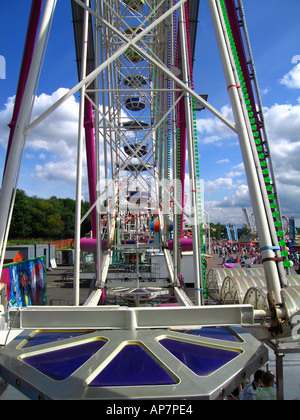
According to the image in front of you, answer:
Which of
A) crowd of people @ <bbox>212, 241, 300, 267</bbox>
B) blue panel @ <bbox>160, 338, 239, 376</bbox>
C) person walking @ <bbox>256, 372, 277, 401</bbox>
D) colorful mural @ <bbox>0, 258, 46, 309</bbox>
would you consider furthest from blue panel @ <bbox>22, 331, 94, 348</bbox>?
crowd of people @ <bbox>212, 241, 300, 267</bbox>

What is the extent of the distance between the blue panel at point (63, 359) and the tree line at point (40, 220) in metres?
60.4

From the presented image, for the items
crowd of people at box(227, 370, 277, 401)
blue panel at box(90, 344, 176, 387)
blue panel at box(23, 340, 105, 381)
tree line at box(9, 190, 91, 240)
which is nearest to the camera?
blue panel at box(90, 344, 176, 387)

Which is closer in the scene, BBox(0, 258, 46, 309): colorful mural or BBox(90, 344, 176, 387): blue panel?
BBox(90, 344, 176, 387): blue panel

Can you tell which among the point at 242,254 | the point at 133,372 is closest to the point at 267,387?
the point at 133,372

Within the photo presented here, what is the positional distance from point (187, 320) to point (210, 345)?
0.30 meters

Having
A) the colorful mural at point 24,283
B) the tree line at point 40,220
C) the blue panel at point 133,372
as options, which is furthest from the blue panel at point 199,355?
the tree line at point 40,220

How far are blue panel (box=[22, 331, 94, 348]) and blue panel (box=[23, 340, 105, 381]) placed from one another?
7.5 inches

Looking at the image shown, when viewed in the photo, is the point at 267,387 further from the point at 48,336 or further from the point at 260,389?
the point at 48,336

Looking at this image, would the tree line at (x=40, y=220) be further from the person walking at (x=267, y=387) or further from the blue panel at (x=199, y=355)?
the blue panel at (x=199, y=355)

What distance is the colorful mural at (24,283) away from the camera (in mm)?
9625

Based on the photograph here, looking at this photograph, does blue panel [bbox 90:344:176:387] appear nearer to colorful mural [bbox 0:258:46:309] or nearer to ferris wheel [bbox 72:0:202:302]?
ferris wheel [bbox 72:0:202:302]

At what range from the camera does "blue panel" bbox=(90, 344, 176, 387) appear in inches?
70.9
